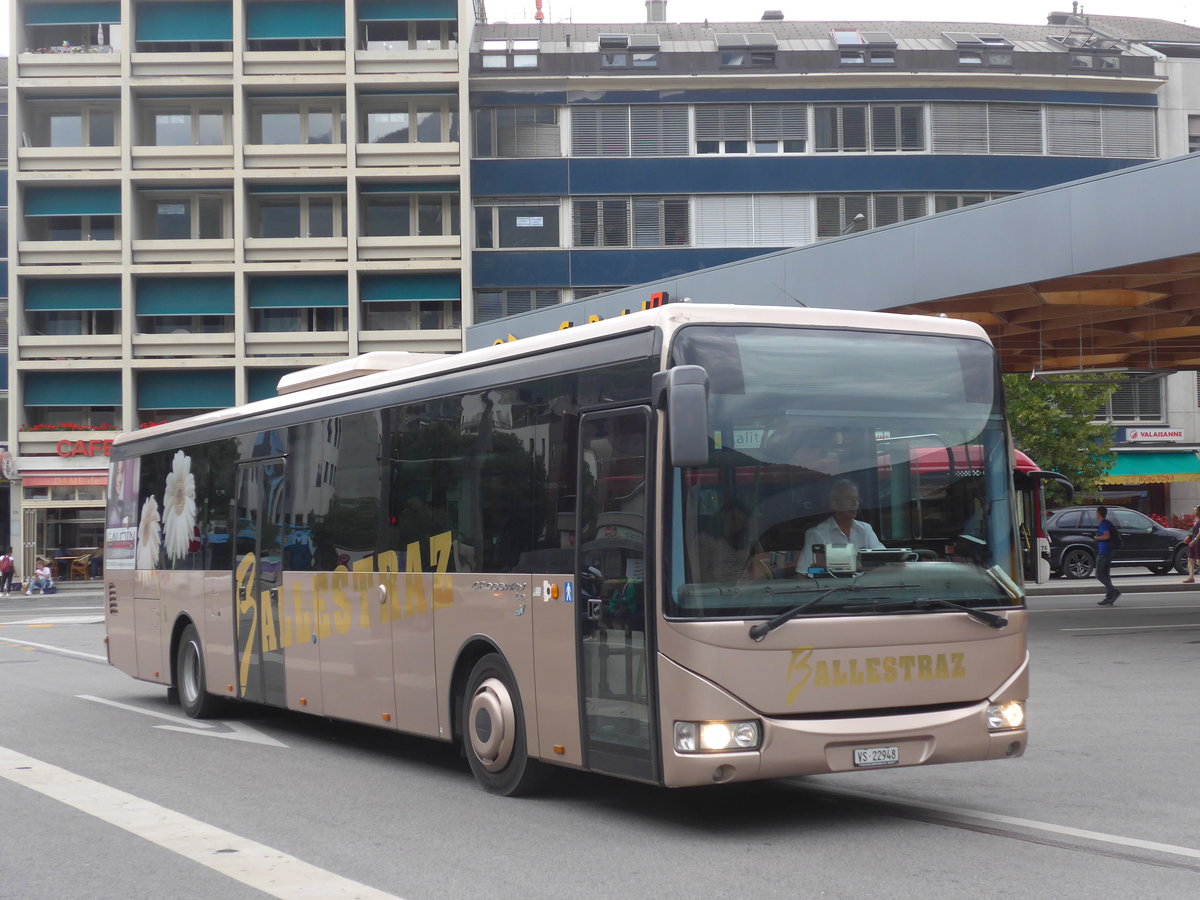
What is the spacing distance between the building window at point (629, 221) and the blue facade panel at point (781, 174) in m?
0.39

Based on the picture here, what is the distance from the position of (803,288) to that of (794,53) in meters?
31.2

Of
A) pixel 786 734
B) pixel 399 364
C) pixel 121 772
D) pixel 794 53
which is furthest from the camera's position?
pixel 794 53

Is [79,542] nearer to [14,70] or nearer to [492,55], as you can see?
[14,70]

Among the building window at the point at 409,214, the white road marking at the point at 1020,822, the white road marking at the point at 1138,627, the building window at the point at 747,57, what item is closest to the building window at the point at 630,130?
the building window at the point at 747,57

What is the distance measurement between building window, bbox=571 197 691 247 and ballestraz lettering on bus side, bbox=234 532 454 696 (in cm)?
3853

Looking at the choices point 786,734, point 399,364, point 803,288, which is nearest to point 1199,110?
point 803,288

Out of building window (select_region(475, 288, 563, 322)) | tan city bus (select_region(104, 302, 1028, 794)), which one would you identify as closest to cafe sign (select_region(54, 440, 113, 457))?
building window (select_region(475, 288, 563, 322))

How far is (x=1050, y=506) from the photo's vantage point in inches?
1852

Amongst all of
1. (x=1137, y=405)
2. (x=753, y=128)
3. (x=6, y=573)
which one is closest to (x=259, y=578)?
(x=6, y=573)

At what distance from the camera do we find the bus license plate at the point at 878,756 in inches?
299

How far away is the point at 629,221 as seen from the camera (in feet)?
166

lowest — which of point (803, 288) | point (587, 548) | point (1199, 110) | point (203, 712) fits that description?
point (203, 712)

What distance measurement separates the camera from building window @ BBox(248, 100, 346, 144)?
52156 millimetres

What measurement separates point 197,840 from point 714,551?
3.09 meters
